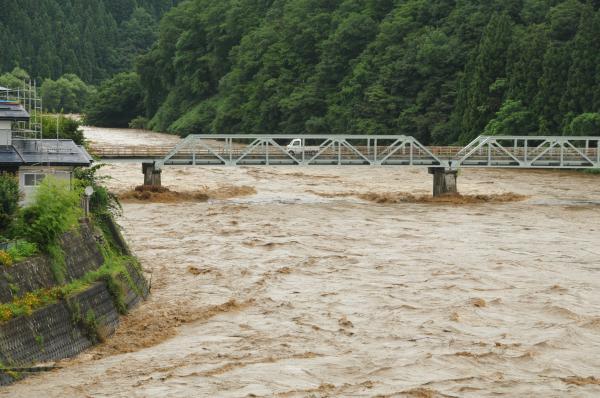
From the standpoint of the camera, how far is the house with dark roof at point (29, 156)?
34500 millimetres

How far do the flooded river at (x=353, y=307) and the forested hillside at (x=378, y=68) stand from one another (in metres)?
24.8

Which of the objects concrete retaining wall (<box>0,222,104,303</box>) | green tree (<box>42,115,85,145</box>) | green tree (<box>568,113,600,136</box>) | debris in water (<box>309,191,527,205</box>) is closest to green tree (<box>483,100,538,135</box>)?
green tree (<box>568,113,600,136</box>)

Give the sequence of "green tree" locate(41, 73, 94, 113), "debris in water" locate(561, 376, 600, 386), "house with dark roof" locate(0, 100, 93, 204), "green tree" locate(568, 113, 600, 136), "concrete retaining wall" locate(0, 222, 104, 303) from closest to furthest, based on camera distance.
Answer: "debris in water" locate(561, 376, 600, 386)
"concrete retaining wall" locate(0, 222, 104, 303)
"house with dark roof" locate(0, 100, 93, 204)
"green tree" locate(568, 113, 600, 136)
"green tree" locate(41, 73, 94, 113)

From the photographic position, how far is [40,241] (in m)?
26.8

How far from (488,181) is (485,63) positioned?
14941mm

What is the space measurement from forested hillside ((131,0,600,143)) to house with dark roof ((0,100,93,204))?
4657 centimetres

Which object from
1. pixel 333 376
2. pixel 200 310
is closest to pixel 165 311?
pixel 200 310

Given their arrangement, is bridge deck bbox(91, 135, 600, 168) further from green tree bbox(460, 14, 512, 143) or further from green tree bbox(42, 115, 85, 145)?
green tree bbox(460, 14, 512, 143)

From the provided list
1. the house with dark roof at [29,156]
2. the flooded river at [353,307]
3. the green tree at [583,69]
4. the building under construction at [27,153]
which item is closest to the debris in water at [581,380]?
the flooded river at [353,307]

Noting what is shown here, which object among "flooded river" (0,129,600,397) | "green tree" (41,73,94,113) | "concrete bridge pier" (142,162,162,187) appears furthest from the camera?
"green tree" (41,73,94,113)

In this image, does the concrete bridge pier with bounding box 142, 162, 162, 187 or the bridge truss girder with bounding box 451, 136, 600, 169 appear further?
the bridge truss girder with bounding box 451, 136, 600, 169

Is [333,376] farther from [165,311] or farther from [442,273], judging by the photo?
[442,273]

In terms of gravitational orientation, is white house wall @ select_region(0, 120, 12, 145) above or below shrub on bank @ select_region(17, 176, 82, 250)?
above

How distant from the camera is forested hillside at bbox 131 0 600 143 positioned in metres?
82.0
